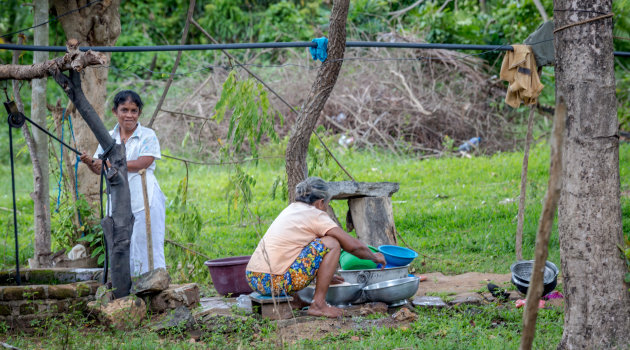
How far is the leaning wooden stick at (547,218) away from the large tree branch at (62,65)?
2800mm

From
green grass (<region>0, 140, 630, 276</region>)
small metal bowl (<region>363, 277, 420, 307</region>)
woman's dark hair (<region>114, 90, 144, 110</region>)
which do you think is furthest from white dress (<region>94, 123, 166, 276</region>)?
small metal bowl (<region>363, 277, 420, 307</region>)

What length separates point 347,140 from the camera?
11.8 metres

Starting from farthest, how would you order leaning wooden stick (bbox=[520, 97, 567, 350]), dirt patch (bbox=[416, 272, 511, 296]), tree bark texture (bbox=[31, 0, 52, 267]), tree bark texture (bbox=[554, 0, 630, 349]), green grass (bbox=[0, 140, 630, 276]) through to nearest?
1. green grass (bbox=[0, 140, 630, 276])
2. tree bark texture (bbox=[31, 0, 52, 267])
3. dirt patch (bbox=[416, 272, 511, 296])
4. tree bark texture (bbox=[554, 0, 630, 349])
5. leaning wooden stick (bbox=[520, 97, 567, 350])

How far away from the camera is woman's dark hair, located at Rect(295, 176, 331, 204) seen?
4859 mm

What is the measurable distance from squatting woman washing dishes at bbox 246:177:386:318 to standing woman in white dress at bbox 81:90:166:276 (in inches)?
37.8

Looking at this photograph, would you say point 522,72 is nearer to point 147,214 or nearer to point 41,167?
point 147,214

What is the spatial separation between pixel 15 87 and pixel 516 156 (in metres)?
7.96

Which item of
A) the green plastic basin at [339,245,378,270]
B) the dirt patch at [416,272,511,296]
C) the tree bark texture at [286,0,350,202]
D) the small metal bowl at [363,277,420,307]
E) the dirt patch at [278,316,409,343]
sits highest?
the tree bark texture at [286,0,350,202]

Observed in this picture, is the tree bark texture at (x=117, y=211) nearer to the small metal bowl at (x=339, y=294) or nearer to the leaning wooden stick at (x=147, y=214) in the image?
the leaning wooden stick at (x=147, y=214)

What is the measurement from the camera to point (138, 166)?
5.13 metres

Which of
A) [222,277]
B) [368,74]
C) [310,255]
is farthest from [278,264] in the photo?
[368,74]

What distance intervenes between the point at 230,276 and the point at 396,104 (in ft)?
23.8

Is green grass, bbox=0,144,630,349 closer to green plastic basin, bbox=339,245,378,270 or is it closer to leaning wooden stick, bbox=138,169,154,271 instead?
green plastic basin, bbox=339,245,378,270

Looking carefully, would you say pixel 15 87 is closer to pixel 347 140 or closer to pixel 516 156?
pixel 347 140
